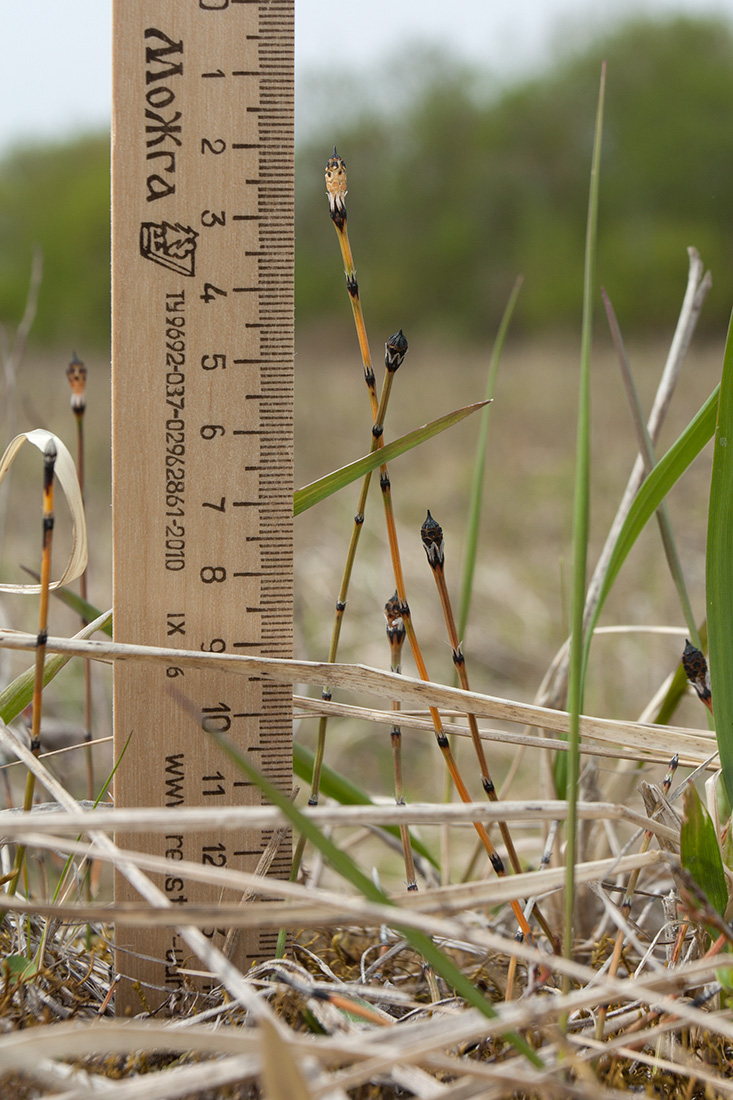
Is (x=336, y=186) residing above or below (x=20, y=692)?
above

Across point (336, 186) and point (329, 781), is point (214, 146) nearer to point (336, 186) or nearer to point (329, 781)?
point (336, 186)

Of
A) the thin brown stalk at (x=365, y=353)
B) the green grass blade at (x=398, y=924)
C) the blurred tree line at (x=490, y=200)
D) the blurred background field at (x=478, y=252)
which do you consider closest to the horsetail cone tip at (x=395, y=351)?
the thin brown stalk at (x=365, y=353)

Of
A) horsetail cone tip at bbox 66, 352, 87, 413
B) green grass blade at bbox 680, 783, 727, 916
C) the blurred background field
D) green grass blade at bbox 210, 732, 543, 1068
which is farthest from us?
the blurred background field

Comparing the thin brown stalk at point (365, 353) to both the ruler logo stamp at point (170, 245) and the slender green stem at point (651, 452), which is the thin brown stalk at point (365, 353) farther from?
the slender green stem at point (651, 452)

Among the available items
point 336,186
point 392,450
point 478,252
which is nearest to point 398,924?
point 392,450

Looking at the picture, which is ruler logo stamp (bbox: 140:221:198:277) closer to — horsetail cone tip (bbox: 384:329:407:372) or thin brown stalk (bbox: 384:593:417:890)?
horsetail cone tip (bbox: 384:329:407:372)

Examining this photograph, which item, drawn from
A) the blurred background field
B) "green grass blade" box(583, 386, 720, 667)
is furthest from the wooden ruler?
the blurred background field
